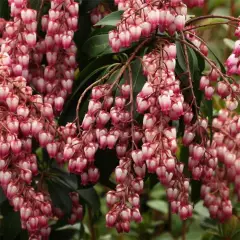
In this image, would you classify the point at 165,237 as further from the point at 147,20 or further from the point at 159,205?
the point at 147,20

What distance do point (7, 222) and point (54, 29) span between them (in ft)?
2.35

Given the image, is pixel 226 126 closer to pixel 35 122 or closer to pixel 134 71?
pixel 134 71

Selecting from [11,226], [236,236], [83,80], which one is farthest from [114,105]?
[236,236]

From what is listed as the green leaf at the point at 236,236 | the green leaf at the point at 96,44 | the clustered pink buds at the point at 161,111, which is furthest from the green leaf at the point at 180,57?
the green leaf at the point at 236,236

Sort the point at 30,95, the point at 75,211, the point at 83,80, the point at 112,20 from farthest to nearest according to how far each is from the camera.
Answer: the point at 75,211 → the point at 83,80 → the point at 112,20 → the point at 30,95

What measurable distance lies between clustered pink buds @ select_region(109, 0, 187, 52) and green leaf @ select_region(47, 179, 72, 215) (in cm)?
61

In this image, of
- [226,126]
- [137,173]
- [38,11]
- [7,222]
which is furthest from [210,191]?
[38,11]

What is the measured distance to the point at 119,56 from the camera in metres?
2.23

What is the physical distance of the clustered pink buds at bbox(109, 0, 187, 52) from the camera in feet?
6.17

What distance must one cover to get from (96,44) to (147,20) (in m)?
0.31

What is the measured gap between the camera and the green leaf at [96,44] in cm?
218

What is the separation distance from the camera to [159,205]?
3.09m

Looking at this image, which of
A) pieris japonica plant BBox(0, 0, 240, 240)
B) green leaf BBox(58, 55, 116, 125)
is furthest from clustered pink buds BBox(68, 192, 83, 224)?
green leaf BBox(58, 55, 116, 125)

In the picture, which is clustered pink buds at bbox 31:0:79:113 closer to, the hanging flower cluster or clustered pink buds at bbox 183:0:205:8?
the hanging flower cluster
